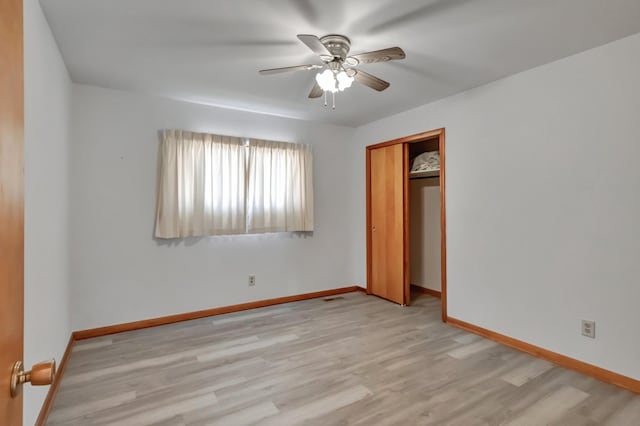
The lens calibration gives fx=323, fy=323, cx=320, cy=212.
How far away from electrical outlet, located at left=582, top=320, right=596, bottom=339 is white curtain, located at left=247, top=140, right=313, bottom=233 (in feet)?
9.56

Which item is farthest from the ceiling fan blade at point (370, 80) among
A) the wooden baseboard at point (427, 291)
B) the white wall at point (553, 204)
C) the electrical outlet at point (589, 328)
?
the wooden baseboard at point (427, 291)

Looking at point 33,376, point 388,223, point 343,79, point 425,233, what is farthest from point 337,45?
point 425,233

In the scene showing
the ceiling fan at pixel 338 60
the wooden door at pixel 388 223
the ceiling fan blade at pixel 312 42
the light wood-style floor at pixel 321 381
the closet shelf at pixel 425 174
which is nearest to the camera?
the ceiling fan blade at pixel 312 42

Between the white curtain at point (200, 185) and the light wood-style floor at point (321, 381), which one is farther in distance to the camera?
the white curtain at point (200, 185)

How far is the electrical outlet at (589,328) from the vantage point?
7.93ft

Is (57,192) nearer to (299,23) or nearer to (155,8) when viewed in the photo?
(155,8)

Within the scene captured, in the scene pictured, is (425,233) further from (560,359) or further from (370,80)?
(370,80)

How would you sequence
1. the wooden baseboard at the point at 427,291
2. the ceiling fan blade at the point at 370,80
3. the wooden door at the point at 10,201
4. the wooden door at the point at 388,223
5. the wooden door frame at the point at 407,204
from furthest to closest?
the wooden baseboard at the point at 427,291 < the wooden door at the point at 388,223 < the wooden door frame at the point at 407,204 < the ceiling fan blade at the point at 370,80 < the wooden door at the point at 10,201

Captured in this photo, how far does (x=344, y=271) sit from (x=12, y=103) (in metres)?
4.35

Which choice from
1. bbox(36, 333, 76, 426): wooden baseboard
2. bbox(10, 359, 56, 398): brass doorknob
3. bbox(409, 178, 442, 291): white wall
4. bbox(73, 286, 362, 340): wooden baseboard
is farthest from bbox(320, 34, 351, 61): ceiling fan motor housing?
bbox(73, 286, 362, 340): wooden baseboard

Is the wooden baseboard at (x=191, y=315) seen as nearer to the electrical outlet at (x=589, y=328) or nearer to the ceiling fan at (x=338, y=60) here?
the ceiling fan at (x=338, y=60)

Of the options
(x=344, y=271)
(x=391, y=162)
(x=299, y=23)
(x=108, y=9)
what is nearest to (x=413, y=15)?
(x=299, y=23)

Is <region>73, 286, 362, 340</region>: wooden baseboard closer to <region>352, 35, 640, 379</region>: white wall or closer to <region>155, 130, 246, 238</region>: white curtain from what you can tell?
<region>155, 130, 246, 238</region>: white curtain

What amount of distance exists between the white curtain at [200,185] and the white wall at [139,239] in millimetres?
142
